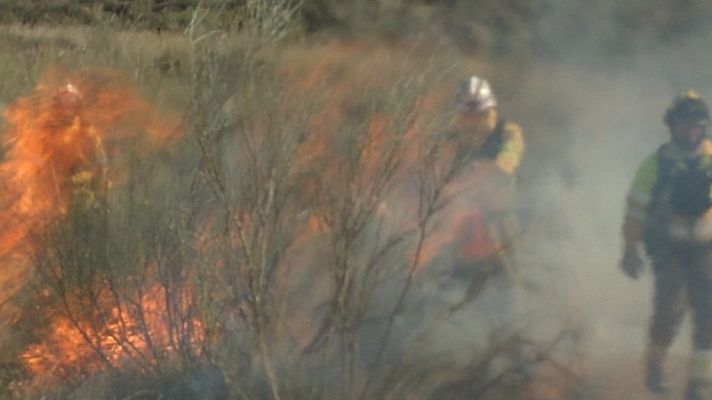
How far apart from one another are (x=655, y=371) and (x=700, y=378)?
0.31 m

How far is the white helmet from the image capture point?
8.86 metres

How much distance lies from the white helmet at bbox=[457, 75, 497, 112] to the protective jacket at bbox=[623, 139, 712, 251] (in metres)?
1.15

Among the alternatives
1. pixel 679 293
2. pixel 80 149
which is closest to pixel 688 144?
pixel 679 293

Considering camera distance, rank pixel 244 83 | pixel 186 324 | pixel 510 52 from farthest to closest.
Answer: pixel 510 52 < pixel 186 324 < pixel 244 83

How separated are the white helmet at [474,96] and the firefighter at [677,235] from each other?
3.75ft

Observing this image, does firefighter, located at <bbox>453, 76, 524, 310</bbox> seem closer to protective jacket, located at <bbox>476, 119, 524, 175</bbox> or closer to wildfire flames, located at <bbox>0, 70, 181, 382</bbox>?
protective jacket, located at <bbox>476, 119, 524, 175</bbox>

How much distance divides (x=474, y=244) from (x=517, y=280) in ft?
1.29

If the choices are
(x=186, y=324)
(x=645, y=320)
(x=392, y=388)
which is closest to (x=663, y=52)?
(x=645, y=320)

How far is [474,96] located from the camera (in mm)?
8977

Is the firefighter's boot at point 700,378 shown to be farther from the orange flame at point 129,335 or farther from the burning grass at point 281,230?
the orange flame at point 129,335

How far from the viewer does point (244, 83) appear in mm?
8383

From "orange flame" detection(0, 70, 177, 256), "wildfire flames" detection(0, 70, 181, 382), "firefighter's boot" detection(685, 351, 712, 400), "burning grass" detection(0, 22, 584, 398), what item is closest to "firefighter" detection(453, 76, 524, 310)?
"burning grass" detection(0, 22, 584, 398)

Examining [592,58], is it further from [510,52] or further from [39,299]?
[39,299]

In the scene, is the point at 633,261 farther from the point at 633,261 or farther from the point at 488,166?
the point at 488,166
